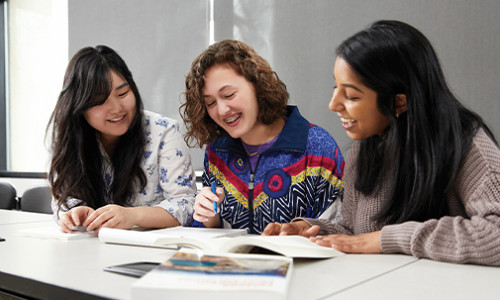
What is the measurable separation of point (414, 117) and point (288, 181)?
611 mm

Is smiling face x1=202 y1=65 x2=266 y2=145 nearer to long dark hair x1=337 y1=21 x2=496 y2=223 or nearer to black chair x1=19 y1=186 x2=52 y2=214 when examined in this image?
long dark hair x1=337 y1=21 x2=496 y2=223

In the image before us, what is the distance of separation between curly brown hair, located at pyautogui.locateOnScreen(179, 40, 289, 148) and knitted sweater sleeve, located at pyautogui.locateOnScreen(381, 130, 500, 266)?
2.42ft

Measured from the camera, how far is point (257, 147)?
1.71m

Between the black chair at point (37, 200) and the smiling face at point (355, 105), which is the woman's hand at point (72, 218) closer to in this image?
the smiling face at point (355, 105)

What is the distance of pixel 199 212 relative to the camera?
4.64 feet

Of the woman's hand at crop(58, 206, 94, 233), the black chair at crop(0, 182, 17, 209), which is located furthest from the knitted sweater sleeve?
the black chair at crop(0, 182, 17, 209)

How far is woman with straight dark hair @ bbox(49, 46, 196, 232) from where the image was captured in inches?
66.6

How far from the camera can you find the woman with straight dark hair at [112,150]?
5.55ft

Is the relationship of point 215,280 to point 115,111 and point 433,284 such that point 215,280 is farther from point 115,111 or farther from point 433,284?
point 115,111

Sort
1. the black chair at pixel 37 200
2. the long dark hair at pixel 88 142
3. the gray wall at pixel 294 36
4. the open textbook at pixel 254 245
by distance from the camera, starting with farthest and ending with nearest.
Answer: the black chair at pixel 37 200, the gray wall at pixel 294 36, the long dark hair at pixel 88 142, the open textbook at pixel 254 245

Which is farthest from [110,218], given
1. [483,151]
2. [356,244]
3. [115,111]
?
[483,151]

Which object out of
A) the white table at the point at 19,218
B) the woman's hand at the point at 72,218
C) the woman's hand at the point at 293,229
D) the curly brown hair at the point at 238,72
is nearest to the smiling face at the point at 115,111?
the curly brown hair at the point at 238,72

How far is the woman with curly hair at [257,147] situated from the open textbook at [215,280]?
820 millimetres

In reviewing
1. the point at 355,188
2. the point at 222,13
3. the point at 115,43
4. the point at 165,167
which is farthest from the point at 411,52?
the point at 115,43
